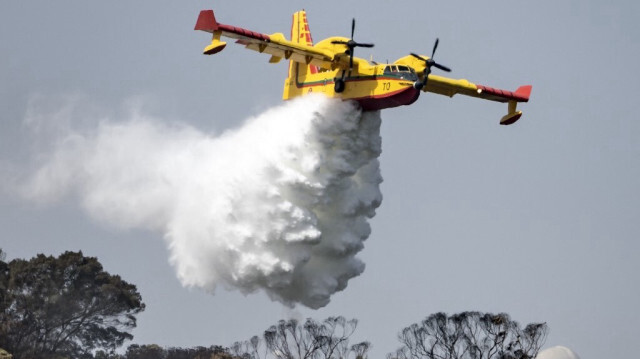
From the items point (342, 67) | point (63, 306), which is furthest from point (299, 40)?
point (63, 306)

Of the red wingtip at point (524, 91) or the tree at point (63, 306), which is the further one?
the tree at point (63, 306)

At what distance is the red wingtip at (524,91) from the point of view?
6178 centimetres

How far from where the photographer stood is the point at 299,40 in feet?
202

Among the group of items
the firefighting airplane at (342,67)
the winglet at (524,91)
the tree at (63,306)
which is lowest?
the firefighting airplane at (342,67)

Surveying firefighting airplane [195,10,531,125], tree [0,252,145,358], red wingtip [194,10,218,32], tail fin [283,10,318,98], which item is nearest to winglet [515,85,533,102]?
firefighting airplane [195,10,531,125]

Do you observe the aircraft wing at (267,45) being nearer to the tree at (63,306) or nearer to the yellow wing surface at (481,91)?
the yellow wing surface at (481,91)

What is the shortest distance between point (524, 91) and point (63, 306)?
38.6 m

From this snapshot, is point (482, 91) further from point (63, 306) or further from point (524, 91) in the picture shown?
point (63, 306)

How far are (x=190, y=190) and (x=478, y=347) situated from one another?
84.2ft

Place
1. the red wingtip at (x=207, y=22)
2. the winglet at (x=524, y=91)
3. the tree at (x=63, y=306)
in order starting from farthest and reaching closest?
the tree at (x=63, y=306) → the winglet at (x=524, y=91) → the red wingtip at (x=207, y=22)

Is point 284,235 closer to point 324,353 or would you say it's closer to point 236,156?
point 236,156

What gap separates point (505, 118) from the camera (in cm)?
6150

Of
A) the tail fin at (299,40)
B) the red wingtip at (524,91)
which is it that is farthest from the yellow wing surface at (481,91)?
the tail fin at (299,40)

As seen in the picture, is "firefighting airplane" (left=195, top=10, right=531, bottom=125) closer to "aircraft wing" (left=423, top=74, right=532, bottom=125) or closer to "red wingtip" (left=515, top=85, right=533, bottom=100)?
"aircraft wing" (left=423, top=74, right=532, bottom=125)
